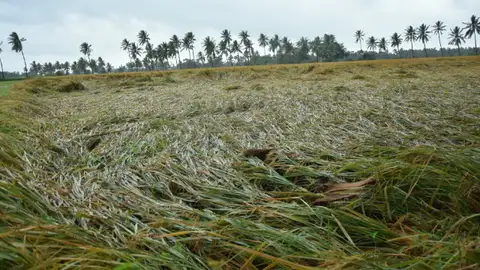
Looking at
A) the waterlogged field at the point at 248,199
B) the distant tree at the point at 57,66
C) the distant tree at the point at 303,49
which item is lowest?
the waterlogged field at the point at 248,199

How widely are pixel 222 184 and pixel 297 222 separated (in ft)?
1.83

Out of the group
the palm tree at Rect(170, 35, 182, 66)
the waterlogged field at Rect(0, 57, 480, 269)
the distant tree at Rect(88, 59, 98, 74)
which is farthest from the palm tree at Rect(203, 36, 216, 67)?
the waterlogged field at Rect(0, 57, 480, 269)

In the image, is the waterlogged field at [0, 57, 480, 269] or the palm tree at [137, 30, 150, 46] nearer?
the waterlogged field at [0, 57, 480, 269]

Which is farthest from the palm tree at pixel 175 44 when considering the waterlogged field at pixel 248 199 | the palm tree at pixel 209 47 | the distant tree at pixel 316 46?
the waterlogged field at pixel 248 199

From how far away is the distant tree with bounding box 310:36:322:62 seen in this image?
73.7 m

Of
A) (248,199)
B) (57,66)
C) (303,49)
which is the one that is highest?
(57,66)

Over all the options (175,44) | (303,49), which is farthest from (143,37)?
(303,49)

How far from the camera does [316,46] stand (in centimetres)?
7481

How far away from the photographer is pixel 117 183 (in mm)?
1666

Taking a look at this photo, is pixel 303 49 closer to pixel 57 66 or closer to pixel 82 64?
pixel 82 64

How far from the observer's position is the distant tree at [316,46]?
242ft

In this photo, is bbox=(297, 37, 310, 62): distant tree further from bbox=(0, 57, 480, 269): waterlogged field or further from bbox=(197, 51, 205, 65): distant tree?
bbox=(0, 57, 480, 269): waterlogged field

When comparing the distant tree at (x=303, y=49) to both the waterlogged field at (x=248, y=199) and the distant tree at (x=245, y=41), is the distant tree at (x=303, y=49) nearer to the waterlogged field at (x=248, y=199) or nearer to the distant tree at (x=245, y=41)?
the distant tree at (x=245, y=41)

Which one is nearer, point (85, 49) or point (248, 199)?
point (248, 199)
